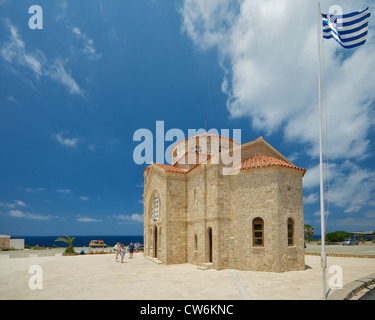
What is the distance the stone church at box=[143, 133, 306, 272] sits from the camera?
1609cm

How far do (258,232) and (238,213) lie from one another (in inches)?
68.5

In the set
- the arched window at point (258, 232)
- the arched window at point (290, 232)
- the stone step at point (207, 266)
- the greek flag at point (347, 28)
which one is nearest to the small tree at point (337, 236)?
the arched window at point (290, 232)

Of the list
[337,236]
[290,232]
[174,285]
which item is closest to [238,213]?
[290,232]

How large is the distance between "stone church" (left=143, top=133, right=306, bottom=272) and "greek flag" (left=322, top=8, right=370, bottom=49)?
24.6ft

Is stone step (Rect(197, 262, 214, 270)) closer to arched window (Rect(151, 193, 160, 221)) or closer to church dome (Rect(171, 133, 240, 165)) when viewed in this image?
arched window (Rect(151, 193, 160, 221))

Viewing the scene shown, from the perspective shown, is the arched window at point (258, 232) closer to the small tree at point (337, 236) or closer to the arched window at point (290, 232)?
the arched window at point (290, 232)

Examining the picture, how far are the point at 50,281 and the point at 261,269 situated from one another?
40.2 ft

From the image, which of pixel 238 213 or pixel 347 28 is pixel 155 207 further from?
pixel 347 28

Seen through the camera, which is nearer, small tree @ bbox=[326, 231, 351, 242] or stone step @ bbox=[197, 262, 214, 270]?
stone step @ bbox=[197, 262, 214, 270]

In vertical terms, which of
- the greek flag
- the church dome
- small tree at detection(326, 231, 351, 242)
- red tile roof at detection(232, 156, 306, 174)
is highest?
the greek flag

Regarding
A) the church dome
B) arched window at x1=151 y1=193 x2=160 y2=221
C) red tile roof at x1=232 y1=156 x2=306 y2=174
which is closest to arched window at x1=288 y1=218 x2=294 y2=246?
red tile roof at x1=232 y1=156 x2=306 y2=174
